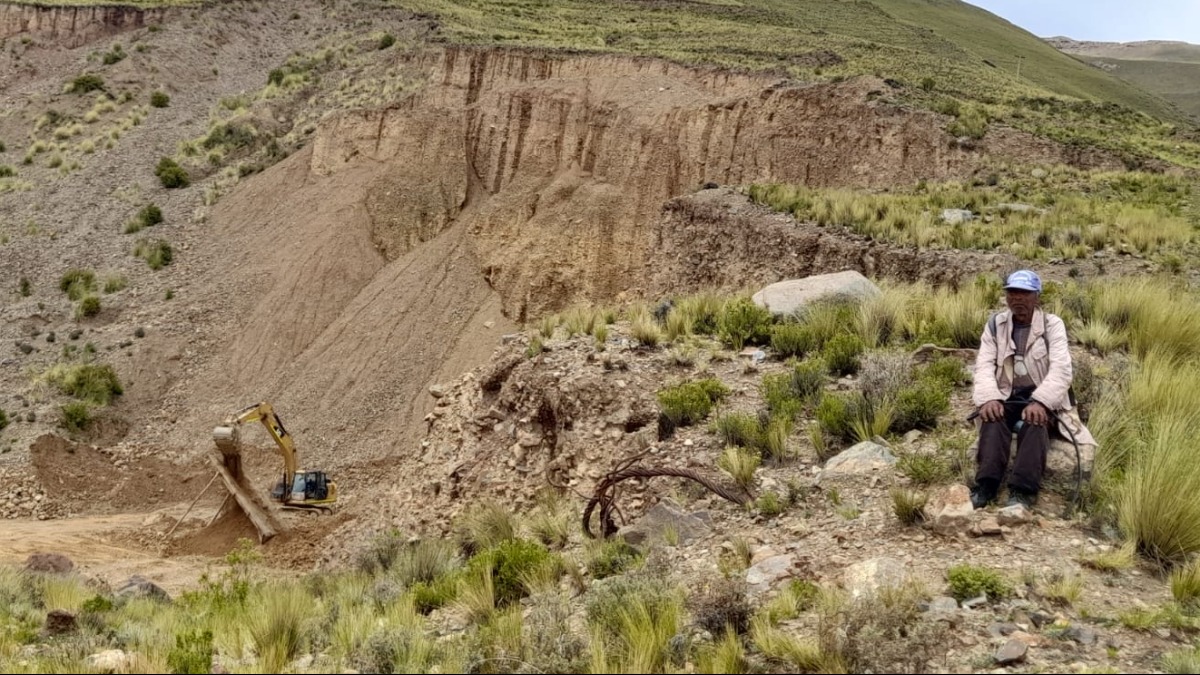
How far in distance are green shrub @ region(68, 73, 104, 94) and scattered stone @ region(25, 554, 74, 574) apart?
37.2 metres

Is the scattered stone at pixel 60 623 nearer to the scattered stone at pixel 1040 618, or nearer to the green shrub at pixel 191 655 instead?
the green shrub at pixel 191 655

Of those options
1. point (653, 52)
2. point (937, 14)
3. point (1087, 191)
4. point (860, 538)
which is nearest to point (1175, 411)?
point (860, 538)

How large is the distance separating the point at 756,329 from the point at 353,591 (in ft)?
20.1

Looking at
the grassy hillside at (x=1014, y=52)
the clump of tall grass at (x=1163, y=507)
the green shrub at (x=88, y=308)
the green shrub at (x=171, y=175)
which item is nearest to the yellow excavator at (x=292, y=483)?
the green shrub at (x=88, y=308)

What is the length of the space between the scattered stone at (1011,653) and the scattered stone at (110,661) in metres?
5.26

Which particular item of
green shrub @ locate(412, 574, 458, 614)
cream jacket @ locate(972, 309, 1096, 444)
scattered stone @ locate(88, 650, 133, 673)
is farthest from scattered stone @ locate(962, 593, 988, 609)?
scattered stone @ locate(88, 650, 133, 673)

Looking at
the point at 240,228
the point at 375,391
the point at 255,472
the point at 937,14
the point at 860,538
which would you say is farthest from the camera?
the point at 937,14

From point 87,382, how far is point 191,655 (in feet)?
66.0

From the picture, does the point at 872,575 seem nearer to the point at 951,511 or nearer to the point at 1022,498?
the point at 951,511

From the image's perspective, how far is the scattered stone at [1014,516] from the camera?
6.09 m

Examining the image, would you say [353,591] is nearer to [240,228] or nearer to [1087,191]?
[1087,191]

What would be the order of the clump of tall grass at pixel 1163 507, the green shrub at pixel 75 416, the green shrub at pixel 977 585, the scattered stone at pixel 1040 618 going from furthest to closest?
the green shrub at pixel 75 416 → the clump of tall grass at pixel 1163 507 → the green shrub at pixel 977 585 → the scattered stone at pixel 1040 618

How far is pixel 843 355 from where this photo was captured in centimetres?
966

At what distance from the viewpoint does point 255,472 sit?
21469mm
